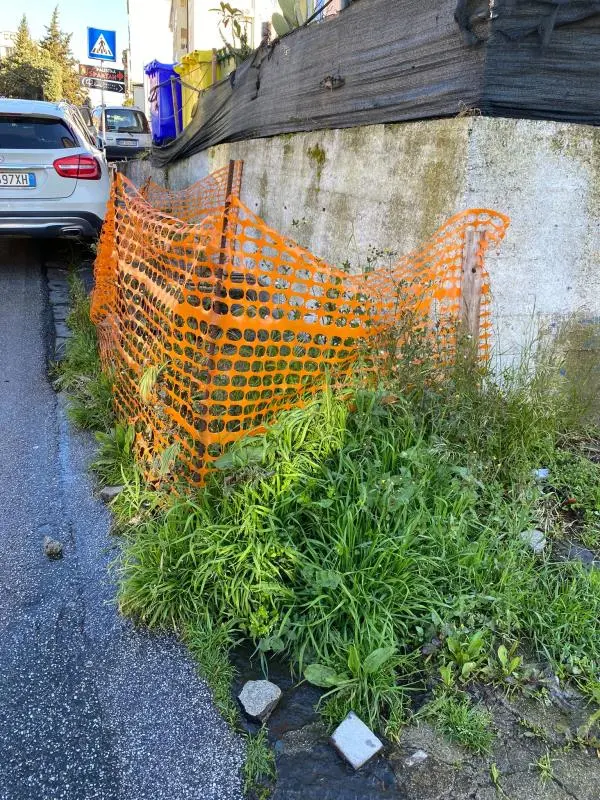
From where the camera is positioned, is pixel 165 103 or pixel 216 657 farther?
pixel 165 103

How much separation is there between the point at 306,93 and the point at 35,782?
205 inches

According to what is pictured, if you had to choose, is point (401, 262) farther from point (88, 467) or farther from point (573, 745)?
point (573, 745)

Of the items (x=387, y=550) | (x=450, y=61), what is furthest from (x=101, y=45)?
(x=387, y=550)

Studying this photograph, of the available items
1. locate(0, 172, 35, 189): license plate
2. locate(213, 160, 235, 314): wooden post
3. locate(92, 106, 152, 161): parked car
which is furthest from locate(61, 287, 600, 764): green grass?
locate(92, 106, 152, 161): parked car

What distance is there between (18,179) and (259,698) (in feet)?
19.7

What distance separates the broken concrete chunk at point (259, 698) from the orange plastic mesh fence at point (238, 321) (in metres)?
0.95

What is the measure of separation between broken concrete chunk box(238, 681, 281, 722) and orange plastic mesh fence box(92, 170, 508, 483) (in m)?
0.95

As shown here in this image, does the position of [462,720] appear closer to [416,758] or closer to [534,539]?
[416,758]

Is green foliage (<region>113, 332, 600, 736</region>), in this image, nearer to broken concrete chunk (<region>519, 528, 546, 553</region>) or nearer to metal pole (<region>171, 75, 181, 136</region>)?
broken concrete chunk (<region>519, 528, 546, 553</region>)

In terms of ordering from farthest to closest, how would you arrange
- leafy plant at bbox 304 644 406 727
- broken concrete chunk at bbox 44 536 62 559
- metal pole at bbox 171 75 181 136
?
metal pole at bbox 171 75 181 136
broken concrete chunk at bbox 44 536 62 559
leafy plant at bbox 304 644 406 727

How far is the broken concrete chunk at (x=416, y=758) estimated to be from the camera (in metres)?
1.94

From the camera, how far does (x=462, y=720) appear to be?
2018mm

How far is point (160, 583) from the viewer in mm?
2473

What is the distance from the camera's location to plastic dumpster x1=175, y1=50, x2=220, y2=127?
919 cm
